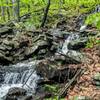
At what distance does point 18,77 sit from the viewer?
404 inches

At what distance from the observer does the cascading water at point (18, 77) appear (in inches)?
375

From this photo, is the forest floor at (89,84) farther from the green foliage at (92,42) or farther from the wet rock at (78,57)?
the green foliage at (92,42)

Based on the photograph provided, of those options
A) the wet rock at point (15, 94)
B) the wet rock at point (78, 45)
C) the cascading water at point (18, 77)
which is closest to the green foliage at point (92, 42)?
the wet rock at point (78, 45)

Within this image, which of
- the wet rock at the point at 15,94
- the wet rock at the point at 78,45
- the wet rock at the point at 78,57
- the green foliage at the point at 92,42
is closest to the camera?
the wet rock at the point at 15,94

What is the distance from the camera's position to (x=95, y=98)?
23.1ft

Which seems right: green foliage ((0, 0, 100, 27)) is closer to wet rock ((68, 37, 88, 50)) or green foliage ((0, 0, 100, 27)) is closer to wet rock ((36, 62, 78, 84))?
wet rock ((68, 37, 88, 50))

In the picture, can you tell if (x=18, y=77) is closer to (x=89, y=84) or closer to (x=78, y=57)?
(x=78, y=57)

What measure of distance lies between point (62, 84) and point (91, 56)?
1.88 metres

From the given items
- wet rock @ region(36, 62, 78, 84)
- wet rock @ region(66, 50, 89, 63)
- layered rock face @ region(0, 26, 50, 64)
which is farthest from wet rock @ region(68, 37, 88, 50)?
wet rock @ region(36, 62, 78, 84)

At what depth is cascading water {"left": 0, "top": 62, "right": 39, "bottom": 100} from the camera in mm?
9526

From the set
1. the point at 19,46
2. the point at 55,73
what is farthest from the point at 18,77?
the point at 19,46

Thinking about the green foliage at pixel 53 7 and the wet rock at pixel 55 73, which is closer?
the wet rock at pixel 55 73

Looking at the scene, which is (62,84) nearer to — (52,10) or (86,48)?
(86,48)

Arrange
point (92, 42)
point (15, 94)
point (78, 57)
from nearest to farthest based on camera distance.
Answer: point (15, 94) → point (78, 57) → point (92, 42)
